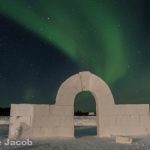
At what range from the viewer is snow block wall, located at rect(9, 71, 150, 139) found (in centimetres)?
1270

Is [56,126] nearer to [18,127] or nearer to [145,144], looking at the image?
[18,127]

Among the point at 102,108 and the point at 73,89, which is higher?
the point at 73,89

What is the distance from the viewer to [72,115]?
1305cm

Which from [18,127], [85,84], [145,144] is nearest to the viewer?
[145,144]

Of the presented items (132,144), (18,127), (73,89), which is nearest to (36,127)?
(18,127)

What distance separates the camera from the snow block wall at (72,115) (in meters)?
12.7

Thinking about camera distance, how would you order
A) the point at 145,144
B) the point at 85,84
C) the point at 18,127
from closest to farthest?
the point at 145,144 → the point at 18,127 → the point at 85,84

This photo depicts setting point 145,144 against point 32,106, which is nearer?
point 145,144

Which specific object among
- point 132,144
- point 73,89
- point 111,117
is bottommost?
point 132,144

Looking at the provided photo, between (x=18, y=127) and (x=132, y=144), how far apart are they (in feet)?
18.6

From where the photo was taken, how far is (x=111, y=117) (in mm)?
13289

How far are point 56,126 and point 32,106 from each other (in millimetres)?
1611

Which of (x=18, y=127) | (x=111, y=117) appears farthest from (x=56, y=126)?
(x=111, y=117)

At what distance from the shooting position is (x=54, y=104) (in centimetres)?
1300
